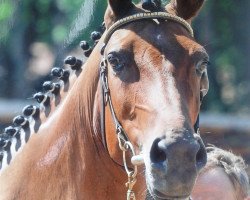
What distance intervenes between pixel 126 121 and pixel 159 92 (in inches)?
9.5

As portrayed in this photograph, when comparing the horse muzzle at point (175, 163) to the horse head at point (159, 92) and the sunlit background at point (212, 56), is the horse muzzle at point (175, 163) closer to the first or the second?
the horse head at point (159, 92)

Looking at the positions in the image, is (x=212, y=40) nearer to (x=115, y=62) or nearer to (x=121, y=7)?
(x=121, y=7)

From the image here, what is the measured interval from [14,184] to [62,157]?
0.30 m

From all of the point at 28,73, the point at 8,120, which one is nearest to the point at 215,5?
the point at 28,73

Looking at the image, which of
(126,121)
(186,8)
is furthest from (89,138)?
(186,8)

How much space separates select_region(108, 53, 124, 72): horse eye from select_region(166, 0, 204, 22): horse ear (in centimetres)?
40

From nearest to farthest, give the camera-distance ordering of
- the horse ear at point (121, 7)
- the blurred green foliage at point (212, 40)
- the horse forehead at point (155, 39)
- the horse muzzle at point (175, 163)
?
the horse muzzle at point (175, 163) → the horse forehead at point (155, 39) → the horse ear at point (121, 7) → the blurred green foliage at point (212, 40)

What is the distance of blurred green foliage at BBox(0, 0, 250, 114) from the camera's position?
11.2 meters

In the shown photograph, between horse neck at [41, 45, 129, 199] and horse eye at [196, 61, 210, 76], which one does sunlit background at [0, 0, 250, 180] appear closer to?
horse neck at [41, 45, 129, 199]

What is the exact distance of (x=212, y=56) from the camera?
1222 centimetres

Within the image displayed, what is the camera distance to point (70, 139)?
149 inches

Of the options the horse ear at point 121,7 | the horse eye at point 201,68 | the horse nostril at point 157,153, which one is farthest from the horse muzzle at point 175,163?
the horse ear at point 121,7

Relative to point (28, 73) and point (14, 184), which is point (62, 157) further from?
point (28, 73)

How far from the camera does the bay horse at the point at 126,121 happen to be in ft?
10.6
